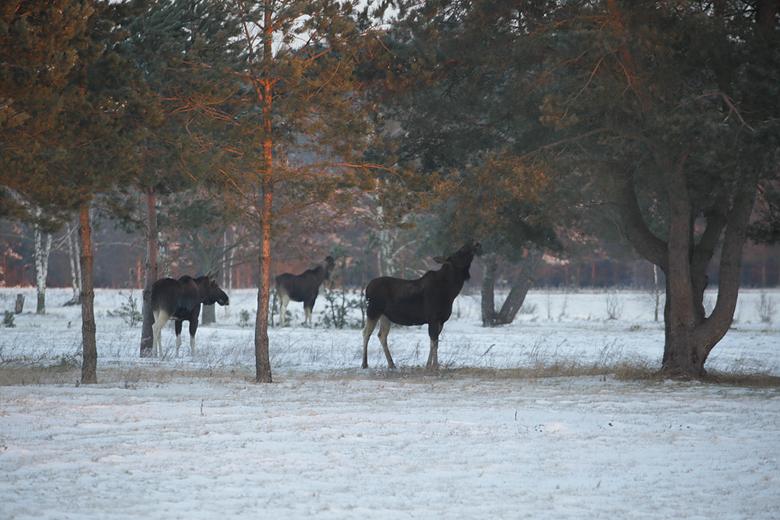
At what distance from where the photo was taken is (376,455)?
9.34 metres

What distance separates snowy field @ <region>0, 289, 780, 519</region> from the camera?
7.38m

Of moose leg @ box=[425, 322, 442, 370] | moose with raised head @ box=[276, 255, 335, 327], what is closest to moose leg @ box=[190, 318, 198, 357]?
moose leg @ box=[425, 322, 442, 370]

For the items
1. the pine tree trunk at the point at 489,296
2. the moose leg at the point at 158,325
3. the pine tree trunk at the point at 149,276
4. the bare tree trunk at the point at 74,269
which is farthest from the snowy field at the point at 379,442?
the bare tree trunk at the point at 74,269

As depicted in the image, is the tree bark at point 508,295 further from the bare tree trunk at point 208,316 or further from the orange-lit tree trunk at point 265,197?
the orange-lit tree trunk at point 265,197

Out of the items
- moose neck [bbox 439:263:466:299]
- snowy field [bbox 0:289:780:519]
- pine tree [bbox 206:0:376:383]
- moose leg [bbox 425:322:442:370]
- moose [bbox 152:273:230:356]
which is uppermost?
pine tree [bbox 206:0:376:383]

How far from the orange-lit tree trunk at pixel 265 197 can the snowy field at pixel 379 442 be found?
74 centimetres

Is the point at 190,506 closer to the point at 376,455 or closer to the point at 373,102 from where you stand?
the point at 376,455

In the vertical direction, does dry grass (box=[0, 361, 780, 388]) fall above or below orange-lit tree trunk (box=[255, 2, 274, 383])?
below

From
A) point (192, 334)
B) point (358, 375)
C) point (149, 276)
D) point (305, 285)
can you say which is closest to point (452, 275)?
point (358, 375)

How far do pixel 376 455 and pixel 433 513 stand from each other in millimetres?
2325

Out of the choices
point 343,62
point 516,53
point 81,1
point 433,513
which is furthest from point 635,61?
Answer: point 433,513

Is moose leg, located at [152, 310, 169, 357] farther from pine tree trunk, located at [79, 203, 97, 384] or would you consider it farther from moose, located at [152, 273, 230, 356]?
pine tree trunk, located at [79, 203, 97, 384]

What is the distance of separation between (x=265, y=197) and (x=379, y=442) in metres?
7.34

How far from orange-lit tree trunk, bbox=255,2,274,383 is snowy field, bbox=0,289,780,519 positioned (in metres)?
0.74
